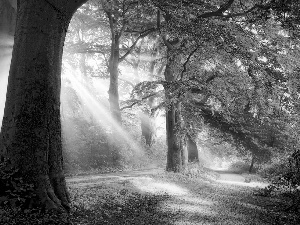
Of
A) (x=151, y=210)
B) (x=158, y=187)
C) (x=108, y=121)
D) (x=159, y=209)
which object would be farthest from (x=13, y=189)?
(x=108, y=121)

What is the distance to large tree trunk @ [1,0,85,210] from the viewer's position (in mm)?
6910

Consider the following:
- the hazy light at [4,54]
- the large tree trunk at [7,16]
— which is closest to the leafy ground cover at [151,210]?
the hazy light at [4,54]

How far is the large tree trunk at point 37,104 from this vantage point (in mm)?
6910

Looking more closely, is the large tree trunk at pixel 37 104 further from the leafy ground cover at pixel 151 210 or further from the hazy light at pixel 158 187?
the hazy light at pixel 158 187

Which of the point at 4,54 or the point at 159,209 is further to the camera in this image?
the point at 4,54

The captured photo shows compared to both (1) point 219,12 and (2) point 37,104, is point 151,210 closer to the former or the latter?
(2) point 37,104

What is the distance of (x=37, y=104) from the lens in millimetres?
7148

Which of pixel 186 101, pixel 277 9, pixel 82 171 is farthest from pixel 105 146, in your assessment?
pixel 277 9

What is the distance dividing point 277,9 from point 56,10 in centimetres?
648

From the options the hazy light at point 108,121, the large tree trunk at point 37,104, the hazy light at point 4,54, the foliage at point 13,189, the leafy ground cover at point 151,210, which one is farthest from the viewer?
the hazy light at point 108,121

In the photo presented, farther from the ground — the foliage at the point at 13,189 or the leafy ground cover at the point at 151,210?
the foliage at the point at 13,189

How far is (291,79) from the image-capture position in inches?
542

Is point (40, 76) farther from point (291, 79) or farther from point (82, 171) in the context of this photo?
point (82, 171)

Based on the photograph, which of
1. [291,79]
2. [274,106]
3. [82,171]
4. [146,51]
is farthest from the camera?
[146,51]
